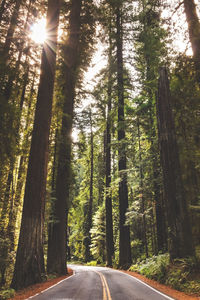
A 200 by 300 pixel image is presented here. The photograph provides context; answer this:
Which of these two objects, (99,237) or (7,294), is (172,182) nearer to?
(7,294)

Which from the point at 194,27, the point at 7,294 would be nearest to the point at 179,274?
the point at 7,294

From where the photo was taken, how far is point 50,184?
1742 centimetres

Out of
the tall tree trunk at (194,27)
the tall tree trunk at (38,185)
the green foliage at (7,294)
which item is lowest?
the green foliage at (7,294)

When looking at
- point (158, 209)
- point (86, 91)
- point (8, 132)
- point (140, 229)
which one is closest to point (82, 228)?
point (140, 229)

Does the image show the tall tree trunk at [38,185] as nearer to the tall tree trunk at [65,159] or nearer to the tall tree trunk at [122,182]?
the tall tree trunk at [65,159]

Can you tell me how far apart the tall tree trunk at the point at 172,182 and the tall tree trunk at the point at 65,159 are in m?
5.78

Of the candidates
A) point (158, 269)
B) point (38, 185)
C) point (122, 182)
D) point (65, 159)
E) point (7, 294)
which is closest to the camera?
point (7, 294)

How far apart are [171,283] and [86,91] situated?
1334 centimetres

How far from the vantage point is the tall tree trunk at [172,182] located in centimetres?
1009

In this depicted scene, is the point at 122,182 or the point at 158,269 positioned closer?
the point at 158,269

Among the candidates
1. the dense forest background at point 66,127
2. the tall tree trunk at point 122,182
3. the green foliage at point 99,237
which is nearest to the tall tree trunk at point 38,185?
the dense forest background at point 66,127

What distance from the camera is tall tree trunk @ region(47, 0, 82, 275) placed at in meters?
12.7

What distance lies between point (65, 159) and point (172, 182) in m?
6.53

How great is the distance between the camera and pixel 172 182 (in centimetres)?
1098
